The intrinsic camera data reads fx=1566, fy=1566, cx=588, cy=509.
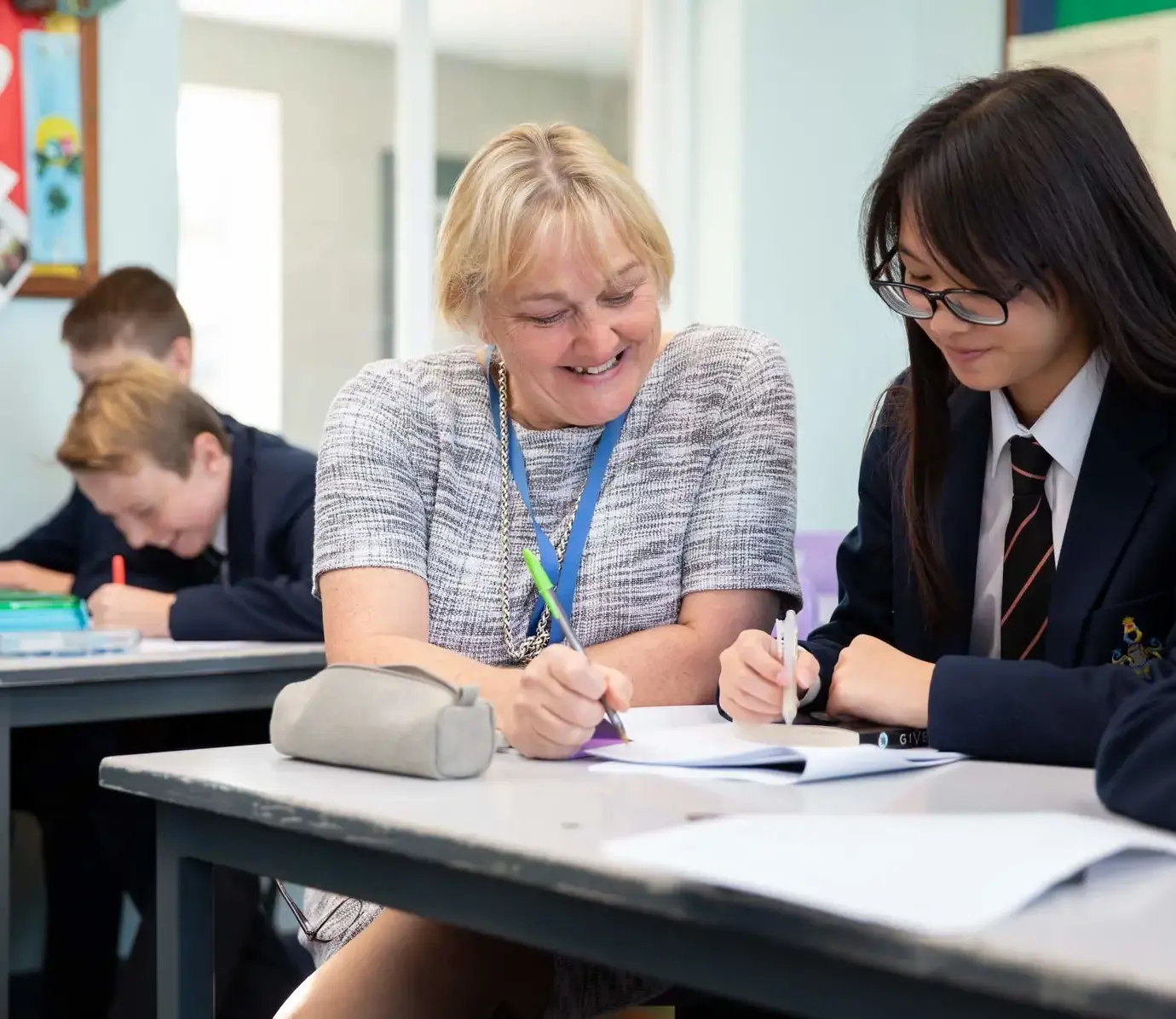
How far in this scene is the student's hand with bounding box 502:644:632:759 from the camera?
1.17 meters

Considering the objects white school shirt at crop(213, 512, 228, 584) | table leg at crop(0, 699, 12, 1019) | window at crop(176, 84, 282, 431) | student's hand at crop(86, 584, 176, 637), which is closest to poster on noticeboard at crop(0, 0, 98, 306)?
window at crop(176, 84, 282, 431)

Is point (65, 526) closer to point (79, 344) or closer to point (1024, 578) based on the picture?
point (79, 344)

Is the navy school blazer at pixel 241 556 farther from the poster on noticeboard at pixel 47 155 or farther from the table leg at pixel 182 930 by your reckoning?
the table leg at pixel 182 930

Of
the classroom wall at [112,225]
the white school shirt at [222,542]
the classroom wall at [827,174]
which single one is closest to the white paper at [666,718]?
the white school shirt at [222,542]

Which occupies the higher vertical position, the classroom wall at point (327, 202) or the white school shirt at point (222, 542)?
the classroom wall at point (327, 202)

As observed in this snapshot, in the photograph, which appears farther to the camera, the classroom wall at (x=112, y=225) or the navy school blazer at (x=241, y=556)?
the classroom wall at (x=112, y=225)

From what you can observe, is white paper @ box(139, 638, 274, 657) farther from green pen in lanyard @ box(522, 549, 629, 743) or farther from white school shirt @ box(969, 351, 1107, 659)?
white school shirt @ box(969, 351, 1107, 659)

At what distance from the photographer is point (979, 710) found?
119 centimetres

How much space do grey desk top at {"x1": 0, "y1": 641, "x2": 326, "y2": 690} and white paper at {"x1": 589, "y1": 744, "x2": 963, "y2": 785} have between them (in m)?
1.26

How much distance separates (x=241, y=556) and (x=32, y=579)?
1.87 feet

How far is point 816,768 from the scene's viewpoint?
3.56ft

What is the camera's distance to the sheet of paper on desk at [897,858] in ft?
2.29

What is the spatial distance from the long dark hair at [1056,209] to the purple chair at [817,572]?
1972 mm

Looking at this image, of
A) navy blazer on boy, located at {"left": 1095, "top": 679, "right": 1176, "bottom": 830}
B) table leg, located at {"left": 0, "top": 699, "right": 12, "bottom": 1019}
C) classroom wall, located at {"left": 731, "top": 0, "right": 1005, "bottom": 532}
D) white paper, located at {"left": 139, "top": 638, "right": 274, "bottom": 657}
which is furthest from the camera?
classroom wall, located at {"left": 731, "top": 0, "right": 1005, "bottom": 532}
